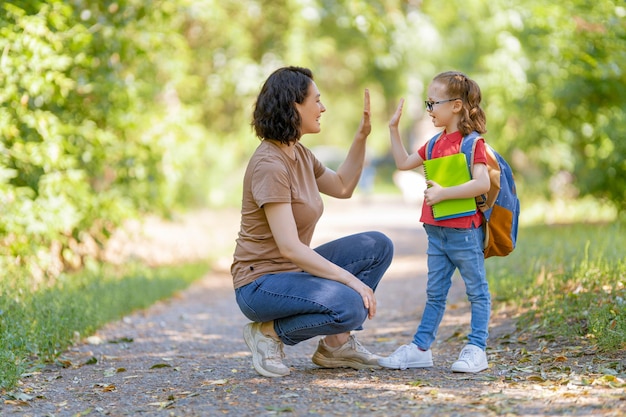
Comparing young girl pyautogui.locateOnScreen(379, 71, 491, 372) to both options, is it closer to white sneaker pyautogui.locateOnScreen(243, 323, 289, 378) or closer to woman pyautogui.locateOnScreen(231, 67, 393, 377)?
woman pyautogui.locateOnScreen(231, 67, 393, 377)

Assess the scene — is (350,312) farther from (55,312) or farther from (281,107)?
(55,312)

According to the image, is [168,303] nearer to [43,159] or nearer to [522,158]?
[43,159]

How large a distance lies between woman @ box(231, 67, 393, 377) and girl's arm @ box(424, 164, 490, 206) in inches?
17.8

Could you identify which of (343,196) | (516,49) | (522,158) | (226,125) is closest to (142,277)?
(343,196)

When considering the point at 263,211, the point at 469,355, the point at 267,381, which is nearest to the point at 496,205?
the point at 469,355

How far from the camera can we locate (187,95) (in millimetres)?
15719

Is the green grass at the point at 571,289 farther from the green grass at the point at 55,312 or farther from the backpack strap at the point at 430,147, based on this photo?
the green grass at the point at 55,312

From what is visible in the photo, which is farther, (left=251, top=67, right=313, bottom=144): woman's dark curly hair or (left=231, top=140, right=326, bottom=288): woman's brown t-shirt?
(left=251, top=67, right=313, bottom=144): woman's dark curly hair

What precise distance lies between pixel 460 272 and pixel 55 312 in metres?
2.63

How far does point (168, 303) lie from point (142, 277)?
535mm

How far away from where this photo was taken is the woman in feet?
13.3

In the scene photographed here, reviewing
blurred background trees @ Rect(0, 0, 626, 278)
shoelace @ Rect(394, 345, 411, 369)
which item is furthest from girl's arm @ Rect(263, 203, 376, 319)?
blurred background trees @ Rect(0, 0, 626, 278)

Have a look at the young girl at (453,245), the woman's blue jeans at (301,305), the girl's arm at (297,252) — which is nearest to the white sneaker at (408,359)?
the young girl at (453,245)

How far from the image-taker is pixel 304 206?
4.20 meters
